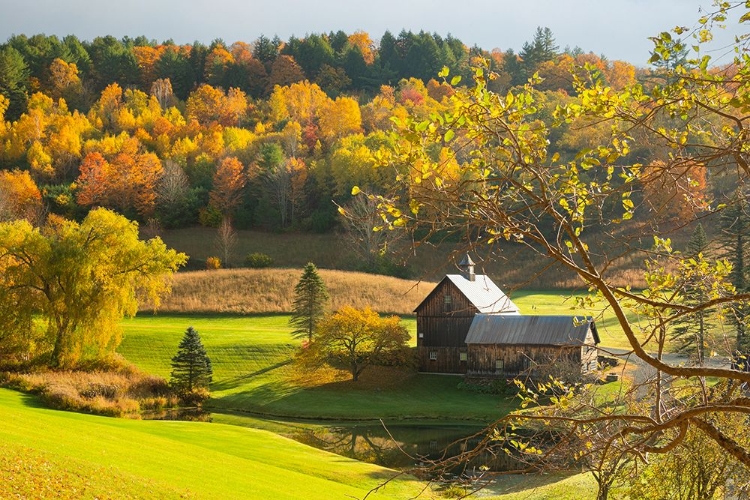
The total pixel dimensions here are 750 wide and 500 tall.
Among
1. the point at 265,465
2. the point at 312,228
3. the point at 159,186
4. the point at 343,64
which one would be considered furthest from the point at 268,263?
the point at 343,64

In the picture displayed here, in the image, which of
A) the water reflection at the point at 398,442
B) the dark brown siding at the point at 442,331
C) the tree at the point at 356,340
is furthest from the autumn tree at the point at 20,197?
the water reflection at the point at 398,442

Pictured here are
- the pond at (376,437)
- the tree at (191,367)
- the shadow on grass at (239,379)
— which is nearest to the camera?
the pond at (376,437)

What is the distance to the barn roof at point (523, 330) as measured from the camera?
38.1 meters

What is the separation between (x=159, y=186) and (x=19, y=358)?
1661 inches

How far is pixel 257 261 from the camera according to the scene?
64.2 meters

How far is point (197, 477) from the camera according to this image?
18.1m

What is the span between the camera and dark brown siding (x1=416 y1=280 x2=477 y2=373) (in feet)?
134

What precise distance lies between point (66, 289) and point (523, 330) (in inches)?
895

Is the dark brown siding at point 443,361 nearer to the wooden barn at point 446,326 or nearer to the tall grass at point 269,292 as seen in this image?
the wooden barn at point 446,326

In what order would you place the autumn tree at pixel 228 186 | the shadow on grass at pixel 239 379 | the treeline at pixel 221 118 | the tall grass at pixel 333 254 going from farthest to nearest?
the autumn tree at pixel 228 186 → the treeline at pixel 221 118 → the tall grass at pixel 333 254 → the shadow on grass at pixel 239 379

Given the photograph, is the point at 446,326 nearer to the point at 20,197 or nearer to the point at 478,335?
the point at 478,335

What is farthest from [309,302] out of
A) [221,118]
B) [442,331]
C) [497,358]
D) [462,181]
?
[221,118]

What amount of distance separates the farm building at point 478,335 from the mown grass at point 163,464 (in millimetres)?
14558

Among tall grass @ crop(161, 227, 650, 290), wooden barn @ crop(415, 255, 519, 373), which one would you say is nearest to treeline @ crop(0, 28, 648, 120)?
tall grass @ crop(161, 227, 650, 290)
